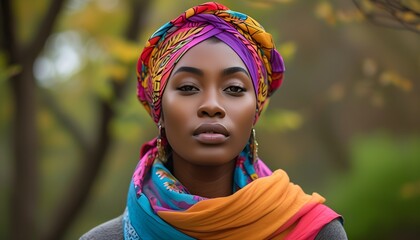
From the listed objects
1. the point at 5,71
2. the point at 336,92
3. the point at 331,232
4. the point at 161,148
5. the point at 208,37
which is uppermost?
the point at 208,37

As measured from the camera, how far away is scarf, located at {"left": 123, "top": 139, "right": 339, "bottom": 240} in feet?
8.50

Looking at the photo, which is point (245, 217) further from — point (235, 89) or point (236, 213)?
point (235, 89)

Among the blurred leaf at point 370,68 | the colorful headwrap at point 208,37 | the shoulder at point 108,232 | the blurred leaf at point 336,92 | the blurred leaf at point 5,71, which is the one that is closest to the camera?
the colorful headwrap at point 208,37

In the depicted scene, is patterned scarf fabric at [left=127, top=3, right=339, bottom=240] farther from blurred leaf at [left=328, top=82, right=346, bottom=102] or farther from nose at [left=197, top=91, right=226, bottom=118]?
blurred leaf at [left=328, top=82, right=346, bottom=102]

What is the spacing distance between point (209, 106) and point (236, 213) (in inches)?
15.5

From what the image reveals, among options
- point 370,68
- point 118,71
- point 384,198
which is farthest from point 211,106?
point 384,198

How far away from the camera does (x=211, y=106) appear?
2539 mm

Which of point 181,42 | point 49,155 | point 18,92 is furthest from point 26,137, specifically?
point 49,155

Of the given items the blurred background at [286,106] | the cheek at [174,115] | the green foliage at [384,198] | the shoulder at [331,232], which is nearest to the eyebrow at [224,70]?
the cheek at [174,115]

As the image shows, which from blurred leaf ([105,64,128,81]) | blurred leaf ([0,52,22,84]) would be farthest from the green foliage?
blurred leaf ([0,52,22,84])

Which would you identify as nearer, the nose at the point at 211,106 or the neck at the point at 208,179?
the nose at the point at 211,106

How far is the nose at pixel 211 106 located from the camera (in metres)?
2.54

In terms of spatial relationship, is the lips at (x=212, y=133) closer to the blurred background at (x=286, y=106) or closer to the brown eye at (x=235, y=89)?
the brown eye at (x=235, y=89)

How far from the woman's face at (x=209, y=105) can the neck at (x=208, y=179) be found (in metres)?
0.09
